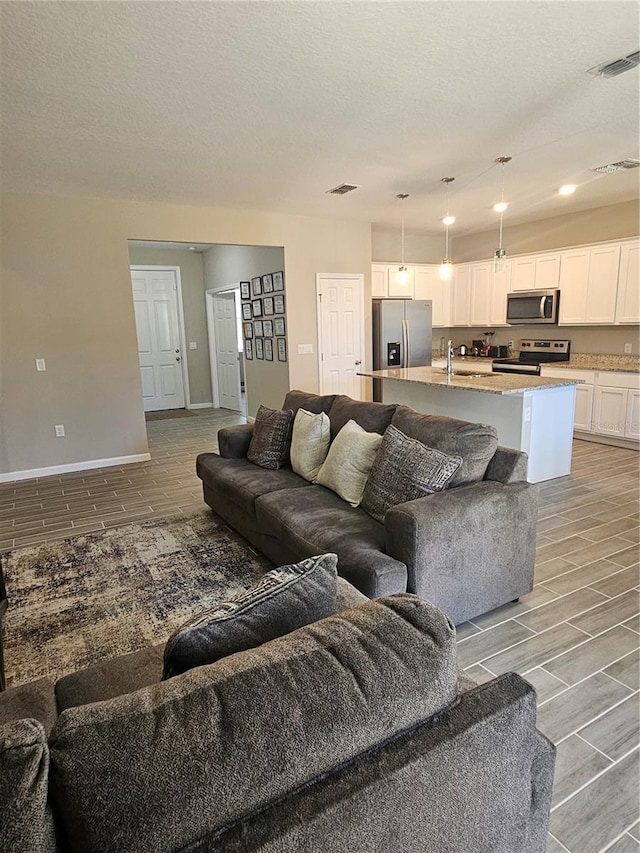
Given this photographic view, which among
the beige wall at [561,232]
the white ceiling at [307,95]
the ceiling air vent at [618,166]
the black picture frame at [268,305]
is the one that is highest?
the ceiling air vent at [618,166]

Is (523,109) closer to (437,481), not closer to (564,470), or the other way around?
(437,481)

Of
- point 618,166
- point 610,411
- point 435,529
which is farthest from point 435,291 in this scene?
point 435,529

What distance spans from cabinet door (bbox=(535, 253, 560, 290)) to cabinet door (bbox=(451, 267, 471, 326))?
4.11ft

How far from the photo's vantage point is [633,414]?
543 cm

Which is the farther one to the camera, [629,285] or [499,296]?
[499,296]

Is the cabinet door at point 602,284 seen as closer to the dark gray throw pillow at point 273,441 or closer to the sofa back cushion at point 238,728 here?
the dark gray throw pillow at point 273,441

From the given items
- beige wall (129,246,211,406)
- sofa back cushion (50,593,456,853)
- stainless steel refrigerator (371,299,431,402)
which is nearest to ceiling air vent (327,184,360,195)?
Answer: stainless steel refrigerator (371,299,431,402)

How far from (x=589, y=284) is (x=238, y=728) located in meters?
6.67

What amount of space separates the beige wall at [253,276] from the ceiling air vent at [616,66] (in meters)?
3.94

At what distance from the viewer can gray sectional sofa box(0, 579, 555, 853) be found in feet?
2.19

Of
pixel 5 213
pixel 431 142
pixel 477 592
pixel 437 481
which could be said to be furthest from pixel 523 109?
pixel 5 213

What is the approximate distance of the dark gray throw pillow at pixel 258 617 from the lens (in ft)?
3.36

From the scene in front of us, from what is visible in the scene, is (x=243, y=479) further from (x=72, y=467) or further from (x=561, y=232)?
(x=561, y=232)

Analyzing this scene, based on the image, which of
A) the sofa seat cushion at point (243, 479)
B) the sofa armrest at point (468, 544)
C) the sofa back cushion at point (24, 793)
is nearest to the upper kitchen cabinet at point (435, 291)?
the sofa seat cushion at point (243, 479)
